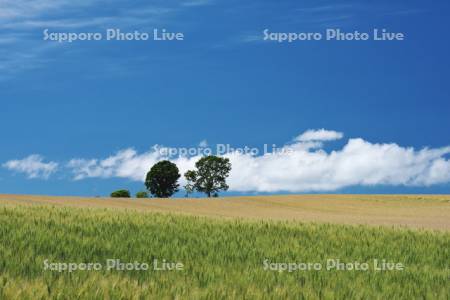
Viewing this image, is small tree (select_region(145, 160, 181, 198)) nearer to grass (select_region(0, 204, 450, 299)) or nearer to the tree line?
the tree line

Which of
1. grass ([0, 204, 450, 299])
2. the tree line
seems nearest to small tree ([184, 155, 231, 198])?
the tree line

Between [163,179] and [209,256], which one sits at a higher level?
[163,179]

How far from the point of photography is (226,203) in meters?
54.8

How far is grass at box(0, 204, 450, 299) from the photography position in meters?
8.34

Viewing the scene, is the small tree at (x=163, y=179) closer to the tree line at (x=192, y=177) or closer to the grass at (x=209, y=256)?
the tree line at (x=192, y=177)

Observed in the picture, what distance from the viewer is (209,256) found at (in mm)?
13008

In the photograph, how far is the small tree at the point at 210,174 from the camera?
89.8 metres

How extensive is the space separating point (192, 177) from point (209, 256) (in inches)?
3062

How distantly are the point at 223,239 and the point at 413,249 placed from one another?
5284 millimetres

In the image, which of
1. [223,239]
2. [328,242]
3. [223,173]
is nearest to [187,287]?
[223,239]

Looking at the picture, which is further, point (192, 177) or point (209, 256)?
point (192, 177)

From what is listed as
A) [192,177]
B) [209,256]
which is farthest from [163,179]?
[209,256]

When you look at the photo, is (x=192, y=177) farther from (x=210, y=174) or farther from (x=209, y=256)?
(x=209, y=256)

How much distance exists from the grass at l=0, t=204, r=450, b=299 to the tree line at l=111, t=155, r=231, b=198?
67.8 m
